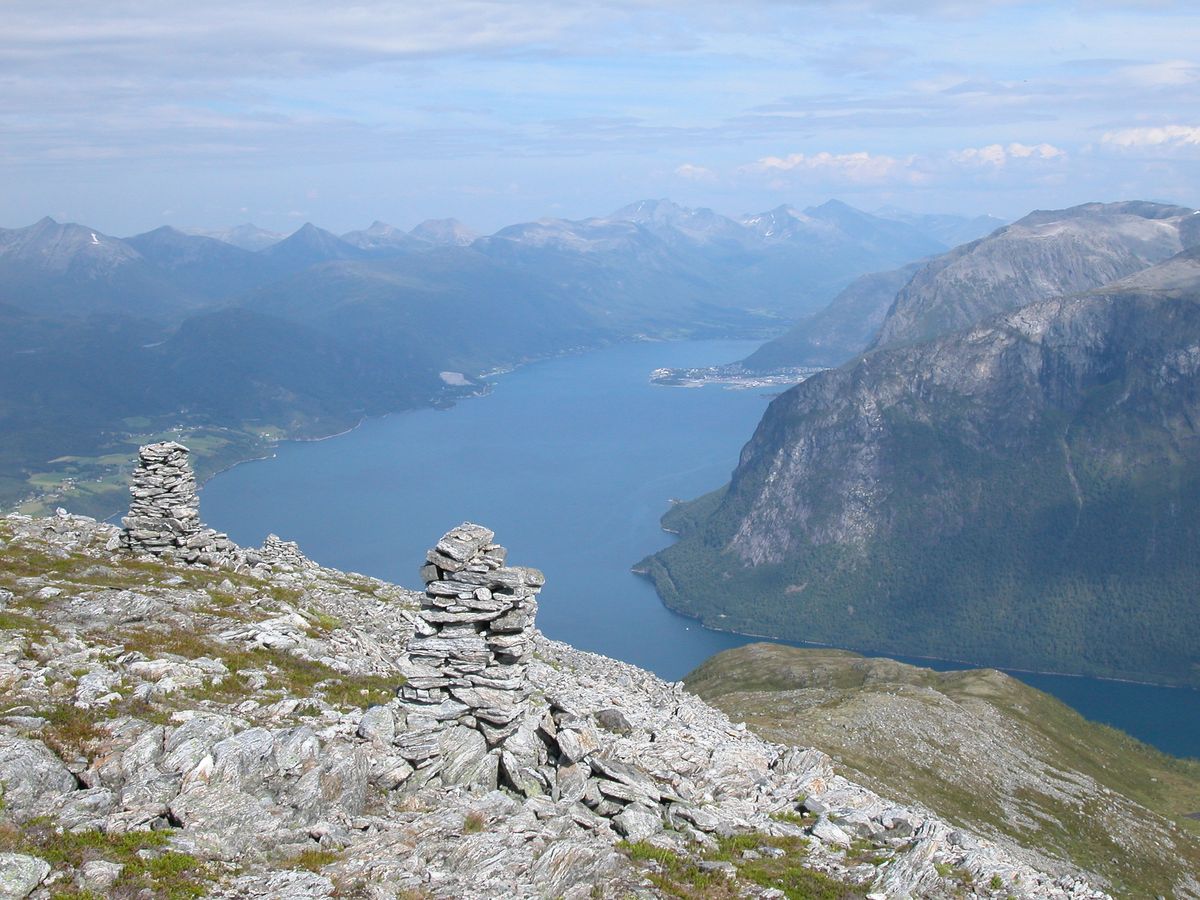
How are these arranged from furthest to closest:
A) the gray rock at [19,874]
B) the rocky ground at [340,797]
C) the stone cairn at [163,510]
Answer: the stone cairn at [163,510]
the rocky ground at [340,797]
the gray rock at [19,874]

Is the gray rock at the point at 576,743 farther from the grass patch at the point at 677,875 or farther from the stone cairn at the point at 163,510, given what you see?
the stone cairn at the point at 163,510

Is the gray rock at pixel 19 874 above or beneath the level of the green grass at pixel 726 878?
above

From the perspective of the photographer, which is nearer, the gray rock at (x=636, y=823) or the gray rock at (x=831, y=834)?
the gray rock at (x=636, y=823)

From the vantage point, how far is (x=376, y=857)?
2816 cm

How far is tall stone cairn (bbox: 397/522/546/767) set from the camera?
35.7 meters

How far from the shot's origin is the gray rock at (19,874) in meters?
23.0

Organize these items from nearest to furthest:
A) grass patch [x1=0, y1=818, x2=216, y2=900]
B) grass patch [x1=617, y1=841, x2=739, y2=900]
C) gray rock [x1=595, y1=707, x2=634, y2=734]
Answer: grass patch [x1=0, y1=818, x2=216, y2=900]
grass patch [x1=617, y1=841, x2=739, y2=900]
gray rock [x1=595, y1=707, x2=634, y2=734]

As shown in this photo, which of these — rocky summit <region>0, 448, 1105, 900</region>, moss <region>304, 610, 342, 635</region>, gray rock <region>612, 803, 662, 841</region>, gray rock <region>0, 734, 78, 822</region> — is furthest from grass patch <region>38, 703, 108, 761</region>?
moss <region>304, 610, 342, 635</region>

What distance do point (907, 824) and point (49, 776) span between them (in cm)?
2936

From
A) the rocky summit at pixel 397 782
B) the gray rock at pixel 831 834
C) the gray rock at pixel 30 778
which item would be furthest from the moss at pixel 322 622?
the gray rock at pixel 831 834

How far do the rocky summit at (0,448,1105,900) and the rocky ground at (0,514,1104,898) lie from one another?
9 centimetres

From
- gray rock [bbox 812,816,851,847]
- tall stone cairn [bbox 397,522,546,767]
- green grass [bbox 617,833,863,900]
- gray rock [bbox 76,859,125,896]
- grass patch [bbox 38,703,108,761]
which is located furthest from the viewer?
tall stone cairn [bbox 397,522,546,767]

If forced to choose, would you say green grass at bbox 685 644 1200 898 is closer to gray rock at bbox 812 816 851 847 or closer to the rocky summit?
gray rock at bbox 812 816 851 847

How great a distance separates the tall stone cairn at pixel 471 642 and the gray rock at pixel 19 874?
527 inches
